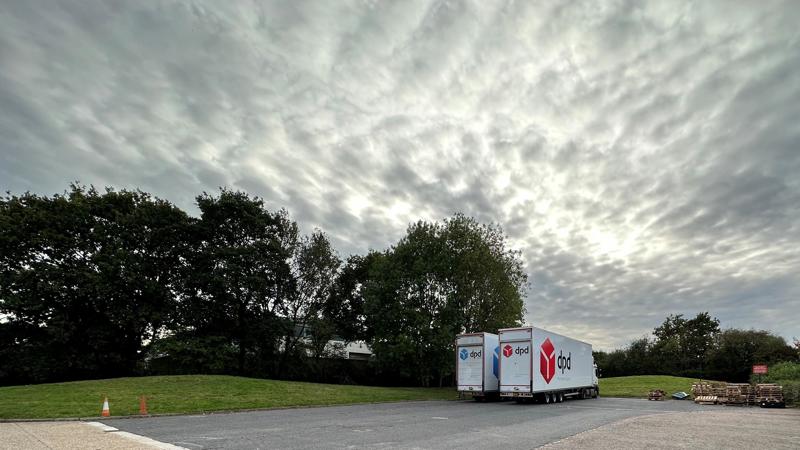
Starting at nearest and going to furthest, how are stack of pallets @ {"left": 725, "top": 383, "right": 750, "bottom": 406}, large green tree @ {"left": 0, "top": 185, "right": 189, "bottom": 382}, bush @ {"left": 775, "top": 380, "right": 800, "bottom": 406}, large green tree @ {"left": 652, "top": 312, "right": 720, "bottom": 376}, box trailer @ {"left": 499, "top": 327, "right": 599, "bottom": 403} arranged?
box trailer @ {"left": 499, "top": 327, "right": 599, "bottom": 403}
bush @ {"left": 775, "top": 380, "right": 800, "bottom": 406}
stack of pallets @ {"left": 725, "top": 383, "right": 750, "bottom": 406}
large green tree @ {"left": 0, "top": 185, "right": 189, "bottom": 382}
large green tree @ {"left": 652, "top": 312, "right": 720, "bottom": 376}

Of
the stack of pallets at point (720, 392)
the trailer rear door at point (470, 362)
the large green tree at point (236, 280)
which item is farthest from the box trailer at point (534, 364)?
the large green tree at point (236, 280)

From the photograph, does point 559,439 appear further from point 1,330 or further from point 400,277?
point 1,330

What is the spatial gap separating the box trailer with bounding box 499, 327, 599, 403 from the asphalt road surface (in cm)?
501

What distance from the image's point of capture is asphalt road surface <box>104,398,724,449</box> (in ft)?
33.5

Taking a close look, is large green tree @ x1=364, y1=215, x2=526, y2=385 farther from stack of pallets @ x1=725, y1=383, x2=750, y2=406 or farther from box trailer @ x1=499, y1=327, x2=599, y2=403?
stack of pallets @ x1=725, y1=383, x2=750, y2=406

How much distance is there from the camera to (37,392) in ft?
73.3

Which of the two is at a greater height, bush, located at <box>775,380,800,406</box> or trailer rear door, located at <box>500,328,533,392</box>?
trailer rear door, located at <box>500,328,533,392</box>

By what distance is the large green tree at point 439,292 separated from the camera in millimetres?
32750

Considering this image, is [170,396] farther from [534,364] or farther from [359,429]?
[534,364]

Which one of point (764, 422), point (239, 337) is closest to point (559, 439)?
point (764, 422)

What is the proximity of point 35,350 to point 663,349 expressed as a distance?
73.4 meters

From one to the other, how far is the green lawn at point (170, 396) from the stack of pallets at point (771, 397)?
61.1 feet

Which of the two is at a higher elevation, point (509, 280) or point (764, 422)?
point (509, 280)

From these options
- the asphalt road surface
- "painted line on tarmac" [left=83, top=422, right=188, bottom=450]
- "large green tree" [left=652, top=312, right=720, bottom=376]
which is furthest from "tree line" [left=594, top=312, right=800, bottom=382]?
"painted line on tarmac" [left=83, top=422, right=188, bottom=450]
